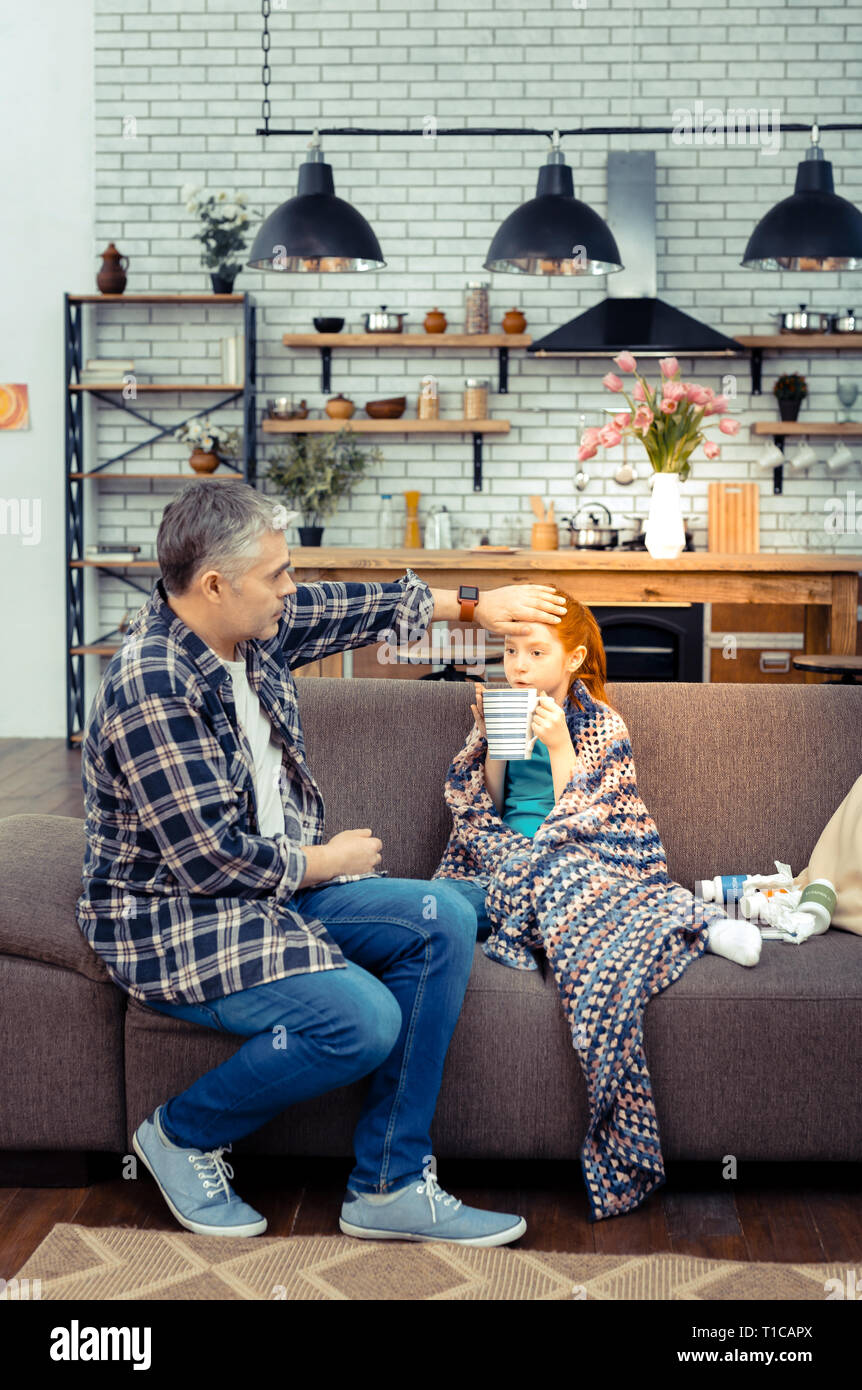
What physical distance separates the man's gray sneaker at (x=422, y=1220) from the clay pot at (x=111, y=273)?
520 cm

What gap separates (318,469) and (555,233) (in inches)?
77.9

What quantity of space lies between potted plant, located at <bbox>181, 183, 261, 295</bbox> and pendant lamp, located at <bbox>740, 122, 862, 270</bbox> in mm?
2513

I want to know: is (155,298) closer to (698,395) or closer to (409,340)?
(409,340)

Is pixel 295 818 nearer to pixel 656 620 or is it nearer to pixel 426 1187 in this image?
pixel 426 1187

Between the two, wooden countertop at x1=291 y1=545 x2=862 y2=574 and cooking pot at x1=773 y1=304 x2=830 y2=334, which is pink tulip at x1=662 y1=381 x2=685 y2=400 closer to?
wooden countertop at x1=291 y1=545 x2=862 y2=574

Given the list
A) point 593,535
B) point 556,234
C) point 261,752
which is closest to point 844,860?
point 261,752

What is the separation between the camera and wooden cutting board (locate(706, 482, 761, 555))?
6.44 meters

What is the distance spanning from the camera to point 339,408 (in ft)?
20.9

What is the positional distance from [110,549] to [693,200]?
3236mm

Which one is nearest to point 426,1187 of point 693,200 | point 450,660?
point 450,660

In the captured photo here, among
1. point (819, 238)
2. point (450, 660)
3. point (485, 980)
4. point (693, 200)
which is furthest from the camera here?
point (693, 200)

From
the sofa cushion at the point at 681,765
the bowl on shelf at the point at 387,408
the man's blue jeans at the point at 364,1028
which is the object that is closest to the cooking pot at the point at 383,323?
the bowl on shelf at the point at 387,408

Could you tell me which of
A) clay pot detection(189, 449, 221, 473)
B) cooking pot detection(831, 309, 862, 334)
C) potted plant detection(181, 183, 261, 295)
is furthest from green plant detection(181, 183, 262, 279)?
cooking pot detection(831, 309, 862, 334)

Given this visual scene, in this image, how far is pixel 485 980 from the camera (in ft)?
7.00
